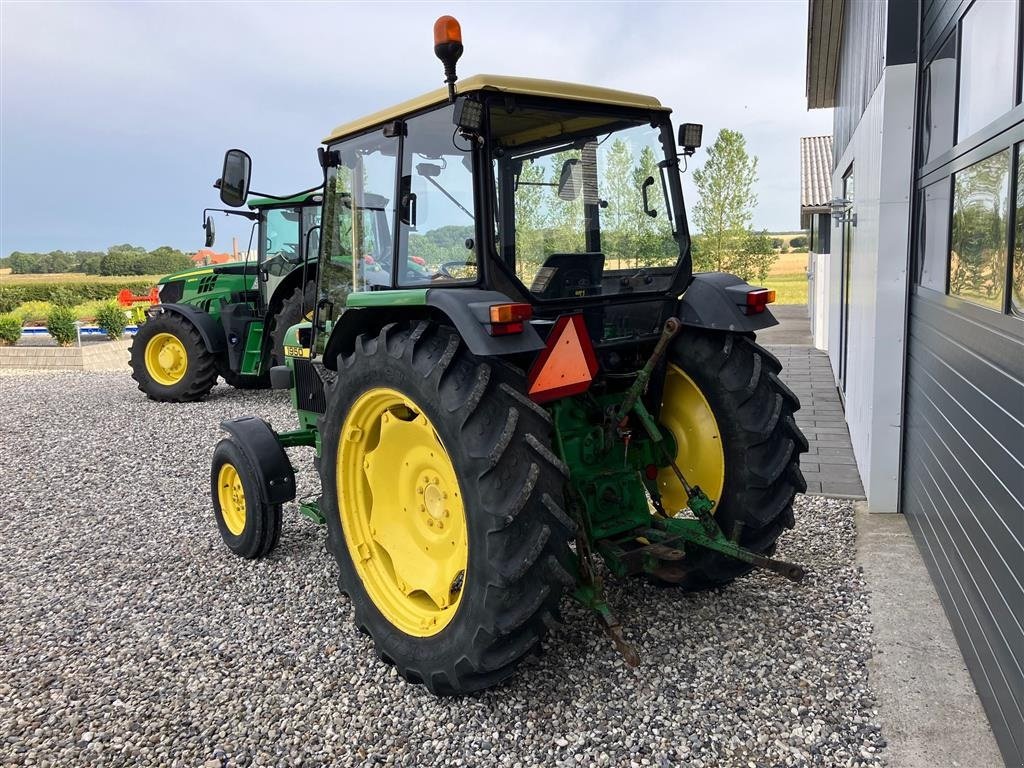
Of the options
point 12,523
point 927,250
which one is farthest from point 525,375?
point 12,523

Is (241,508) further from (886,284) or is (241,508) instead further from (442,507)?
(886,284)

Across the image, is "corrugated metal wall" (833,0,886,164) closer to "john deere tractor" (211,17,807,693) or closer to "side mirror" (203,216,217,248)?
"john deere tractor" (211,17,807,693)

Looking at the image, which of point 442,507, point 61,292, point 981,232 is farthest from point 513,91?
point 61,292

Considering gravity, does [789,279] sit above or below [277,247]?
above

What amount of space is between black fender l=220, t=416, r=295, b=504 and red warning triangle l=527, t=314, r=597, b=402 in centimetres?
184

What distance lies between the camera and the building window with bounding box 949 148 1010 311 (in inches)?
108

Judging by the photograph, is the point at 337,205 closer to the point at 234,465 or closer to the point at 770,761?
the point at 234,465

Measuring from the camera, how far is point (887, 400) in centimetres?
471

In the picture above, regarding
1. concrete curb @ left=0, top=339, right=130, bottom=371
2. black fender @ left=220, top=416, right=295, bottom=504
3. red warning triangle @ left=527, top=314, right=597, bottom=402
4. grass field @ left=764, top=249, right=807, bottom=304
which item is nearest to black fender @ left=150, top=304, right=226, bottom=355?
concrete curb @ left=0, top=339, right=130, bottom=371

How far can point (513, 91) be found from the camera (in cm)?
294

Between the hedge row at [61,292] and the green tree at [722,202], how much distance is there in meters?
18.8

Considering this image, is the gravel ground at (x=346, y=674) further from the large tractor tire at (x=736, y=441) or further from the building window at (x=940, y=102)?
the building window at (x=940, y=102)

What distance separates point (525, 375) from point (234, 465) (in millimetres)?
2163

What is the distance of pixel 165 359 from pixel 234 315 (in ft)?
4.14
